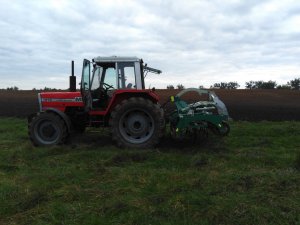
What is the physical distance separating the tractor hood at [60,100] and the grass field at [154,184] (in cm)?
125

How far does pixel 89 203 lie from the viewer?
5.65 meters

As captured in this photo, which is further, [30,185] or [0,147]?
[0,147]

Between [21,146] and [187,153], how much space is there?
3.98 meters

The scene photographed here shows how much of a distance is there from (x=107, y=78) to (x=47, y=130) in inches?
75.1

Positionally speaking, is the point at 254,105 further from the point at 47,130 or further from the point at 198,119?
the point at 47,130

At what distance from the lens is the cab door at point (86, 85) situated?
10.6 metres

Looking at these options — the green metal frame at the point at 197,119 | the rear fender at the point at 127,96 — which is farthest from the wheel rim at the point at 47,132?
the green metal frame at the point at 197,119

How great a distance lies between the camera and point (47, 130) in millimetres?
10383

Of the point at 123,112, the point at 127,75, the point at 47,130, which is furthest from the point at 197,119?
the point at 47,130

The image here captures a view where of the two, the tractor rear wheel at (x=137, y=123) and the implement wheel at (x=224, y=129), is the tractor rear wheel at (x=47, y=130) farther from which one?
the implement wheel at (x=224, y=129)

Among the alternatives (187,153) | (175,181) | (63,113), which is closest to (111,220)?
(175,181)

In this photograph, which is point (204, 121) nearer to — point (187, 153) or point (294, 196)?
point (187, 153)

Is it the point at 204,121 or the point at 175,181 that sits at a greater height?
the point at 204,121

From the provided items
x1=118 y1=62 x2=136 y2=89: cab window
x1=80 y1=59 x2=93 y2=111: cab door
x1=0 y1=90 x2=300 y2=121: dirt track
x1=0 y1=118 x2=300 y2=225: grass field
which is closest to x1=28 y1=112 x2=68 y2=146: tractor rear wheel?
x1=0 y1=118 x2=300 y2=225: grass field
